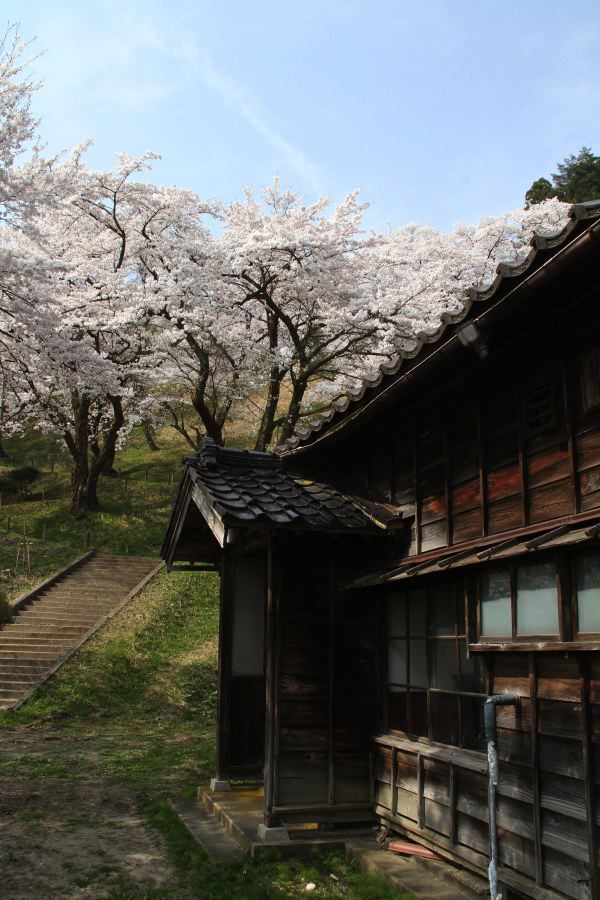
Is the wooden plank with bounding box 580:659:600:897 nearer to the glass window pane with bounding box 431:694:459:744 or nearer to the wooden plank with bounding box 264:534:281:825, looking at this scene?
the glass window pane with bounding box 431:694:459:744

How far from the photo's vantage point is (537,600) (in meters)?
4.82

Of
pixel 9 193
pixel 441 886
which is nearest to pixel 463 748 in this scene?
pixel 441 886

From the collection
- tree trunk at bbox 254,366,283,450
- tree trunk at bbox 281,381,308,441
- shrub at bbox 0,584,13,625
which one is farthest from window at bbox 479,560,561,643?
shrub at bbox 0,584,13,625

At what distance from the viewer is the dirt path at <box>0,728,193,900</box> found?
5.84 meters

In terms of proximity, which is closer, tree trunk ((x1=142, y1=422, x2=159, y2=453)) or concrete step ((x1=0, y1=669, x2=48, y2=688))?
concrete step ((x1=0, y1=669, x2=48, y2=688))

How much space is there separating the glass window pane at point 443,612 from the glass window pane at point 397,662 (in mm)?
607

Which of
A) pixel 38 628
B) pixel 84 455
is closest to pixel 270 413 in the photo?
pixel 38 628

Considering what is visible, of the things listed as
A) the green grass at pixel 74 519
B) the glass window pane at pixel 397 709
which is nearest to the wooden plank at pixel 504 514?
the glass window pane at pixel 397 709

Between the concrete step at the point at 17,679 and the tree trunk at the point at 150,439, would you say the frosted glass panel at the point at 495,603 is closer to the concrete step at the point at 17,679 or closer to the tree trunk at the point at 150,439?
the concrete step at the point at 17,679

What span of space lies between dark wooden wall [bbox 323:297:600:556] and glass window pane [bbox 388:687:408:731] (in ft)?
4.36

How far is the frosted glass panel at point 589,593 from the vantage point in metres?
4.32

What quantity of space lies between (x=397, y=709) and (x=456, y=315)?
374 cm

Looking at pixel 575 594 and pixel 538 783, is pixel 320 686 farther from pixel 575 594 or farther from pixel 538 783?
pixel 575 594

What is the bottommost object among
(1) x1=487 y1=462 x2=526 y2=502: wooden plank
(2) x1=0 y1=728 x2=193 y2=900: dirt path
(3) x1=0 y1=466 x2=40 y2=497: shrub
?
(2) x1=0 y1=728 x2=193 y2=900: dirt path
